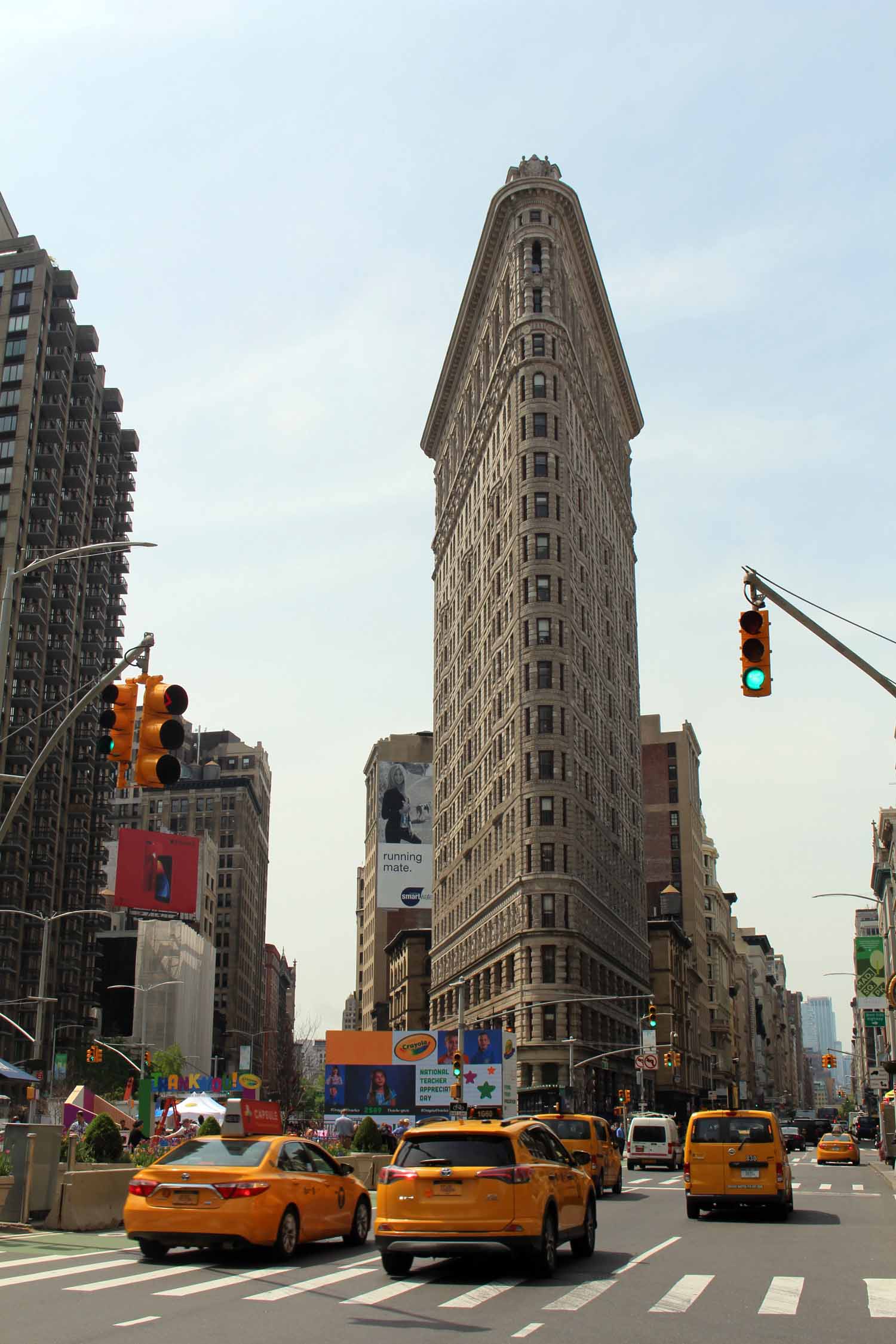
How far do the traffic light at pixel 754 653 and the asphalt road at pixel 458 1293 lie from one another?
6.84 meters

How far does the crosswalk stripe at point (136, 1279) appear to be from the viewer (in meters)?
13.9

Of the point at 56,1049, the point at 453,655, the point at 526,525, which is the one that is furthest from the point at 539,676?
the point at 56,1049

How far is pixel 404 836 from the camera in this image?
14975cm

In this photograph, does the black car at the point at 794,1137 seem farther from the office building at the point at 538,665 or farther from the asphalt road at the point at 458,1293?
the asphalt road at the point at 458,1293

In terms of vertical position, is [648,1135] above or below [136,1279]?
below

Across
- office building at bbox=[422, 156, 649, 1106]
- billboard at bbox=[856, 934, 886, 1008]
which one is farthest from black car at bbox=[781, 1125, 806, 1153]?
office building at bbox=[422, 156, 649, 1106]

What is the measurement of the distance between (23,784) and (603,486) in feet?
331

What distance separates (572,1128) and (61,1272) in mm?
17669

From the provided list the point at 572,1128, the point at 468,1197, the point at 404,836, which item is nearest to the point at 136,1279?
the point at 468,1197

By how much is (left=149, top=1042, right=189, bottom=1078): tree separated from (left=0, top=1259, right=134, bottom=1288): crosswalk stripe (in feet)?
304

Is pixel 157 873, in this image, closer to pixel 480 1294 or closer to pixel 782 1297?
pixel 480 1294

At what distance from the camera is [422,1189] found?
601 inches

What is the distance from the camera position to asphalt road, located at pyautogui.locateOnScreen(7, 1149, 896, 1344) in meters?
11.6

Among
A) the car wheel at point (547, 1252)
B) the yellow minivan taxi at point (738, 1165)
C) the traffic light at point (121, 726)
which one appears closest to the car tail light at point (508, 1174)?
the car wheel at point (547, 1252)
